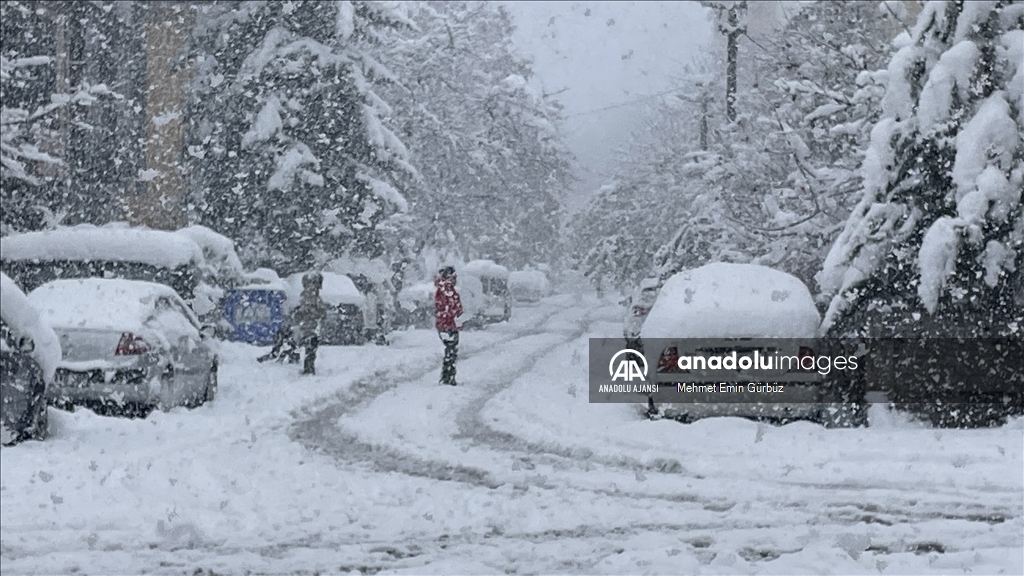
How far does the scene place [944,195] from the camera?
12078mm

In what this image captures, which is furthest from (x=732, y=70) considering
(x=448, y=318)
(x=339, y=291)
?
(x=448, y=318)

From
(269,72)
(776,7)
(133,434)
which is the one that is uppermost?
(776,7)

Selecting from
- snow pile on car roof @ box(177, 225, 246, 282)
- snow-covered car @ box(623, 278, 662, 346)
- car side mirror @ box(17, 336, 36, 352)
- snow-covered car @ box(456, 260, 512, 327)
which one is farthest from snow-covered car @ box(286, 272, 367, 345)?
car side mirror @ box(17, 336, 36, 352)

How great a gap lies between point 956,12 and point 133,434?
10881mm

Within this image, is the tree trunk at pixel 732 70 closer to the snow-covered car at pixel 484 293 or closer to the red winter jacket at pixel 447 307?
the red winter jacket at pixel 447 307

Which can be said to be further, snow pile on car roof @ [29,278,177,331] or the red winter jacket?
the red winter jacket

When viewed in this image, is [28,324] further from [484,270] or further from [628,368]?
[484,270]

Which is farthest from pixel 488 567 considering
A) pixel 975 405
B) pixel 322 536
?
pixel 975 405

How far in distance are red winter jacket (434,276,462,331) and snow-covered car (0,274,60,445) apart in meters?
13.8

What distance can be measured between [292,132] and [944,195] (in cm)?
802

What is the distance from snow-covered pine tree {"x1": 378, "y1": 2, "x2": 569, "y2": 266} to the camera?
42312 mm

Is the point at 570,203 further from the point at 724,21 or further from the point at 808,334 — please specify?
the point at 808,334

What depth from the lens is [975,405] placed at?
11.7 m

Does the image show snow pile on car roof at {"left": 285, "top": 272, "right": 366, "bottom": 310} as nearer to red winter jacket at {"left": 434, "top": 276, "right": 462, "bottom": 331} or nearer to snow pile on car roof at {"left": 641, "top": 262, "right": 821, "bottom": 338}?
red winter jacket at {"left": 434, "top": 276, "right": 462, "bottom": 331}
